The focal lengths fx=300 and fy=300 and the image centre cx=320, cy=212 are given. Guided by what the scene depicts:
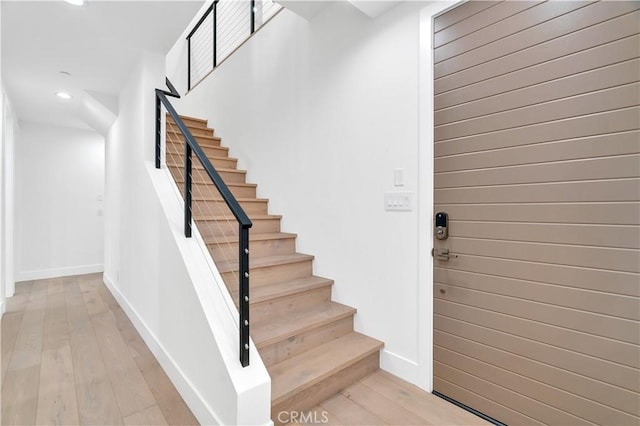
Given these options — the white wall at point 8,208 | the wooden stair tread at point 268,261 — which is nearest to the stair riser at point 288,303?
the wooden stair tread at point 268,261

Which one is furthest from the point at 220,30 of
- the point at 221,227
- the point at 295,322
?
the point at 295,322

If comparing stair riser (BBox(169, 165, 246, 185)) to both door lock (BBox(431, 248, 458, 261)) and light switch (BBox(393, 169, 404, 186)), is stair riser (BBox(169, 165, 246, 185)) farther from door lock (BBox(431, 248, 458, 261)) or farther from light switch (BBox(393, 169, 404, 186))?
door lock (BBox(431, 248, 458, 261))

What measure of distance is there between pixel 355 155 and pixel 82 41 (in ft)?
7.83

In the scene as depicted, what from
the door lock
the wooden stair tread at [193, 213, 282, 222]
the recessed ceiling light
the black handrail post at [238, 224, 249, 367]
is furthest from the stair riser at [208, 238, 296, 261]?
the recessed ceiling light

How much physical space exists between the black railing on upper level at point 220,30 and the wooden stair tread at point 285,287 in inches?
109

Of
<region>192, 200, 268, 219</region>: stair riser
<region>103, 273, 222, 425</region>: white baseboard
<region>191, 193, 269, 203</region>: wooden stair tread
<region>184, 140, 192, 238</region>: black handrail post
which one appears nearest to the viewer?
<region>103, 273, 222, 425</region>: white baseboard

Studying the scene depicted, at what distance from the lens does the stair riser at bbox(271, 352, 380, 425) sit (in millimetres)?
1589

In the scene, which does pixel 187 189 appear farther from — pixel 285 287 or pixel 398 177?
pixel 398 177

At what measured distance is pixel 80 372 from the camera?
2055 millimetres

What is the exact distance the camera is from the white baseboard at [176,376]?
5.09 feet

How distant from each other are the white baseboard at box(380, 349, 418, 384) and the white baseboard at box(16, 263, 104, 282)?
535 centimetres

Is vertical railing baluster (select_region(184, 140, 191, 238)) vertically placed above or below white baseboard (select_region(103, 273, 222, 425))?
above

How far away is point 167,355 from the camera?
2047 millimetres

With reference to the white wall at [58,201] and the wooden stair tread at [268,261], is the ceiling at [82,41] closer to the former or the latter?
the white wall at [58,201]
